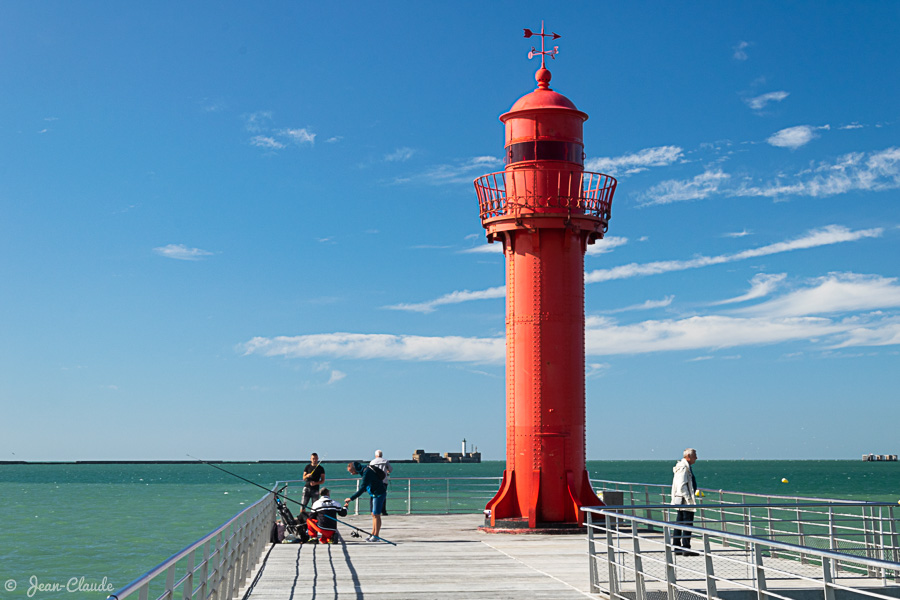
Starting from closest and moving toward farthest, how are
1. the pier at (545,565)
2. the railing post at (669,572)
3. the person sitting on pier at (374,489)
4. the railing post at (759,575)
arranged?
the railing post at (759,575) < the pier at (545,565) < the railing post at (669,572) < the person sitting on pier at (374,489)

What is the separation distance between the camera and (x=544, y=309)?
19.6 metres

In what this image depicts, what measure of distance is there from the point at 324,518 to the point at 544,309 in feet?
19.2

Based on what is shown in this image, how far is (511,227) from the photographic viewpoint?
19.8 metres


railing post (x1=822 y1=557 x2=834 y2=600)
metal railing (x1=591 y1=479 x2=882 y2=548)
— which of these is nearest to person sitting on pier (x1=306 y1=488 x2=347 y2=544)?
metal railing (x1=591 y1=479 x2=882 y2=548)

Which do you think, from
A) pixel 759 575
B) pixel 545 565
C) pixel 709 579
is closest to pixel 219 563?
pixel 709 579

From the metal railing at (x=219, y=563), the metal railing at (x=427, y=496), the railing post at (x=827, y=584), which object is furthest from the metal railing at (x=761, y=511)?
the metal railing at (x=219, y=563)

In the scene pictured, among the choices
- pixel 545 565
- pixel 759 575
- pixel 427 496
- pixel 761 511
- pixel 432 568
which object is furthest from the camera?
pixel 427 496

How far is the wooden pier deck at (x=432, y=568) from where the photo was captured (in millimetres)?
12289

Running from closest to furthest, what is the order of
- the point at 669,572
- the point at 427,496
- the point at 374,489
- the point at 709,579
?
the point at 709,579 < the point at 669,572 < the point at 374,489 < the point at 427,496

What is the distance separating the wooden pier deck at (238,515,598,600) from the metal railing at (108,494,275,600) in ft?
1.36

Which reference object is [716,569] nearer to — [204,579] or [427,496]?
[204,579]

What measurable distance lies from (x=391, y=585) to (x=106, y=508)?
6172 centimetres

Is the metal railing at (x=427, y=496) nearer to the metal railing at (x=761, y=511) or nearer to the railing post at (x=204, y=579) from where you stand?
the metal railing at (x=761, y=511)

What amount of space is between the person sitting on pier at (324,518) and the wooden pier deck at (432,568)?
270 millimetres
